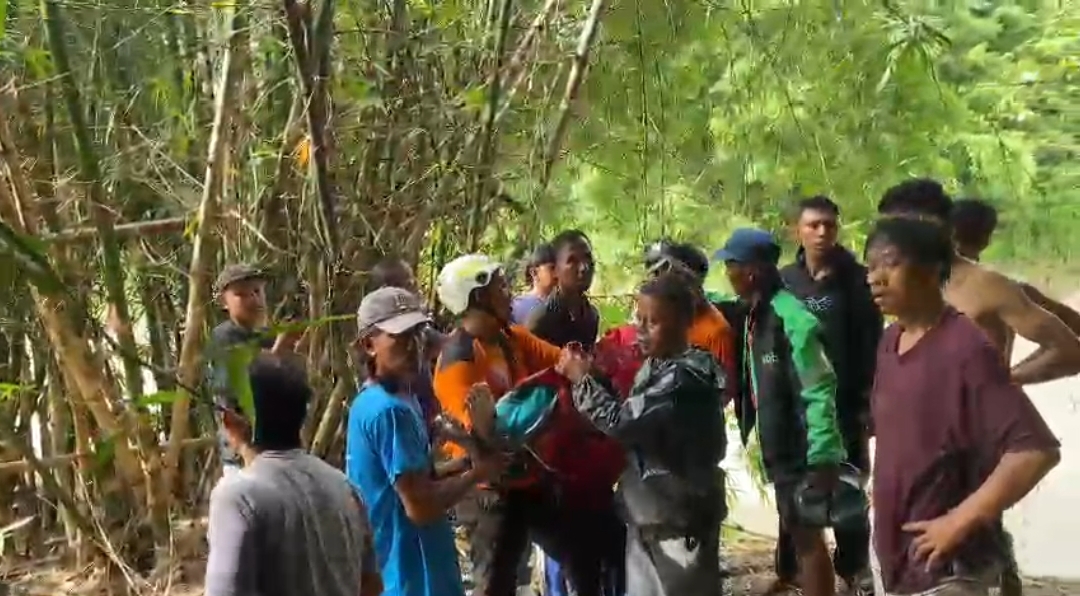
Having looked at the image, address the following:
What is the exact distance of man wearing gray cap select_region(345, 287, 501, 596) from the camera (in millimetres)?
2311

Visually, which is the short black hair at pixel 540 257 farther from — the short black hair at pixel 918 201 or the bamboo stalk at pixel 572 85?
the short black hair at pixel 918 201

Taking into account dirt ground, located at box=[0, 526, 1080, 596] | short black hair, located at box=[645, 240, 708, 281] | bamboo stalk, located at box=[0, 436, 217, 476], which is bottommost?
dirt ground, located at box=[0, 526, 1080, 596]

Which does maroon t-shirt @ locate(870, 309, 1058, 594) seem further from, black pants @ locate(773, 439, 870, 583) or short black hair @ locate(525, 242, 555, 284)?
short black hair @ locate(525, 242, 555, 284)

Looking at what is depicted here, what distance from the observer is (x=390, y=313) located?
2.39 m

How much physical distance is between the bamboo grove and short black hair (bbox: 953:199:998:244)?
3.56 ft

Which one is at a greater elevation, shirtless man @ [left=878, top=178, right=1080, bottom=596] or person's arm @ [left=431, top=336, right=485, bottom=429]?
shirtless man @ [left=878, top=178, right=1080, bottom=596]

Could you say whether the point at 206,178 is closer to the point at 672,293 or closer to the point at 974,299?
the point at 672,293

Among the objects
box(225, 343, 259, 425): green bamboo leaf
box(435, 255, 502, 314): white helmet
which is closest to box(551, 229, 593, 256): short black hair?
box(435, 255, 502, 314): white helmet

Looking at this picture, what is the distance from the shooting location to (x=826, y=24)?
508 cm

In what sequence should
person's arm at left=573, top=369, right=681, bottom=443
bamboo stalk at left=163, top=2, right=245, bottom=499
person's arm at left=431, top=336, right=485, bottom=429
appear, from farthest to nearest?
1. bamboo stalk at left=163, top=2, right=245, bottom=499
2. person's arm at left=431, top=336, right=485, bottom=429
3. person's arm at left=573, top=369, right=681, bottom=443

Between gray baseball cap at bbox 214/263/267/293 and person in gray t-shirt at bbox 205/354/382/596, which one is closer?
person in gray t-shirt at bbox 205/354/382/596

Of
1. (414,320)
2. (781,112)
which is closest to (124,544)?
(414,320)

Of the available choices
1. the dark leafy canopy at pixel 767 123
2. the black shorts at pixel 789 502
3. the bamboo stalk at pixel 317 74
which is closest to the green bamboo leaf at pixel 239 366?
the bamboo stalk at pixel 317 74

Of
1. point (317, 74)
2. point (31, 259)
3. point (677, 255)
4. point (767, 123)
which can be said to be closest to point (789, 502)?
point (677, 255)
